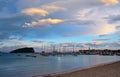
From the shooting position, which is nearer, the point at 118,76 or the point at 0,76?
the point at 118,76

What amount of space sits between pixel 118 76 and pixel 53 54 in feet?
581

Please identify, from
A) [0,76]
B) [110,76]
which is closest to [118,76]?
[110,76]

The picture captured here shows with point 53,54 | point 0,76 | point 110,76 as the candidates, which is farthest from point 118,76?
point 53,54

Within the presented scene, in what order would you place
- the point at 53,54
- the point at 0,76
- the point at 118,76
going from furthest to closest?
the point at 53,54, the point at 0,76, the point at 118,76

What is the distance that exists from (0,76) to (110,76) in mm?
24507

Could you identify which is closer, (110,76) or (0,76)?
(110,76)

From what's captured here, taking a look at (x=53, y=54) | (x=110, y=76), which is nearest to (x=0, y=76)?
(x=110, y=76)

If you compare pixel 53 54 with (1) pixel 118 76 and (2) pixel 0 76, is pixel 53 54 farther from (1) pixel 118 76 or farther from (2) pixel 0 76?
(1) pixel 118 76

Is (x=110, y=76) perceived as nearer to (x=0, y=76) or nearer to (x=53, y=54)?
(x=0, y=76)

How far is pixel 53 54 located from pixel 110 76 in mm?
176562

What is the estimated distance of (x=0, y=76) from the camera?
39438mm

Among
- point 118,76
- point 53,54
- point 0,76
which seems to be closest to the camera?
point 118,76

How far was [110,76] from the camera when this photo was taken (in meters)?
20.3

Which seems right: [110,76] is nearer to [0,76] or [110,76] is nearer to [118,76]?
[118,76]
